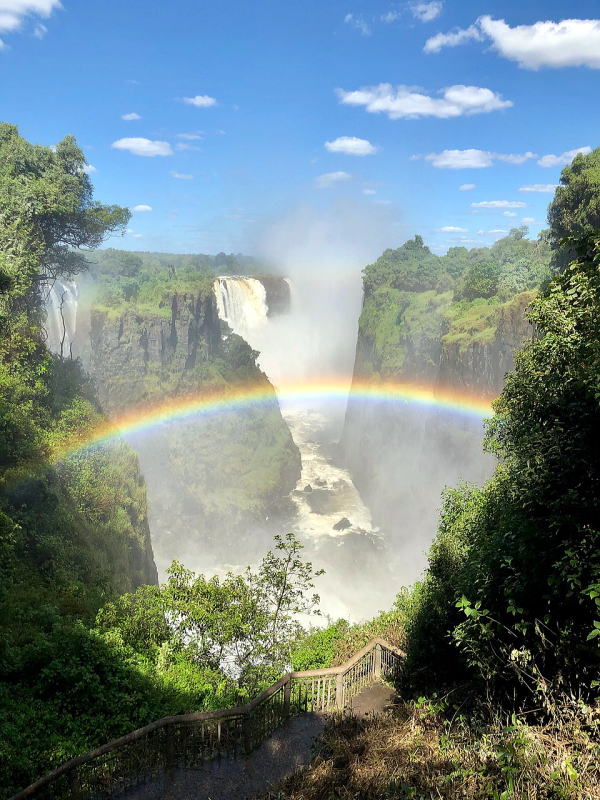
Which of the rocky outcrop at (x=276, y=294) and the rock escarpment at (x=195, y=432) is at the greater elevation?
the rocky outcrop at (x=276, y=294)

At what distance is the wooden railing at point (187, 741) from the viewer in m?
6.15

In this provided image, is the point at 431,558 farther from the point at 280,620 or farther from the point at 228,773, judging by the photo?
the point at 228,773

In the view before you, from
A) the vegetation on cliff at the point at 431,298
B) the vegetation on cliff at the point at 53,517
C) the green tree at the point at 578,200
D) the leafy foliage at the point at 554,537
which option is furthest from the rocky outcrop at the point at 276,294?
the leafy foliage at the point at 554,537

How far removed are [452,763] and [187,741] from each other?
415 centimetres

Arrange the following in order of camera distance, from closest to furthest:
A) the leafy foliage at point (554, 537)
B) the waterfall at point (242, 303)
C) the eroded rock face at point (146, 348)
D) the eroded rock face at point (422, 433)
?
the leafy foliage at point (554, 537)
the eroded rock face at point (422, 433)
the eroded rock face at point (146, 348)
the waterfall at point (242, 303)

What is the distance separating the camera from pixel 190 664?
12328mm

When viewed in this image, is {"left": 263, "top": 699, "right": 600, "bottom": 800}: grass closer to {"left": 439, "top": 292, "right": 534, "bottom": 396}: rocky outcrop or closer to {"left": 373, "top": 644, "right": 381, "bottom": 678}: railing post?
{"left": 373, "top": 644, "right": 381, "bottom": 678}: railing post

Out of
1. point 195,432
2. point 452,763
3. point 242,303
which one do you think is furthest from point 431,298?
point 452,763

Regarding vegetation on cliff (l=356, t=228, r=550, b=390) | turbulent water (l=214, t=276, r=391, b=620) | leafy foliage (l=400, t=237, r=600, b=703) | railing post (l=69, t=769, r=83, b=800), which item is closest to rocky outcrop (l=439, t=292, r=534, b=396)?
vegetation on cliff (l=356, t=228, r=550, b=390)

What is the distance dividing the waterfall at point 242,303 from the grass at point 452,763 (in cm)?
6342

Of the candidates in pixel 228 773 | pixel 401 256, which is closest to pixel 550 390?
pixel 228 773

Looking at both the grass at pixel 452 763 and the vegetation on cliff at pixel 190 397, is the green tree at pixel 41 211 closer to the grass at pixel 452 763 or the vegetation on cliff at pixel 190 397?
the grass at pixel 452 763

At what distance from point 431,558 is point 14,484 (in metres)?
13.9

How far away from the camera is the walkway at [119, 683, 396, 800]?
694 cm
